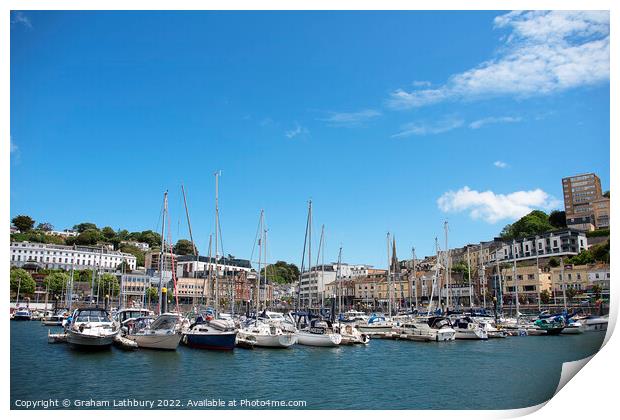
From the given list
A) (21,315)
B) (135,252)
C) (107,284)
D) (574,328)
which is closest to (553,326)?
(574,328)

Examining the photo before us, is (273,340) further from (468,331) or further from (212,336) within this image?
(468,331)

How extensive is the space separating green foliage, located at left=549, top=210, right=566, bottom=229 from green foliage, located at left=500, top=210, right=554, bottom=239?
752mm

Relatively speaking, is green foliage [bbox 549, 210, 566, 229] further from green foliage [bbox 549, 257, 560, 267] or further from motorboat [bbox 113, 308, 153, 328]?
motorboat [bbox 113, 308, 153, 328]

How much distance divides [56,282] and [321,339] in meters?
46.2

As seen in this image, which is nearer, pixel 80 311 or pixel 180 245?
pixel 80 311

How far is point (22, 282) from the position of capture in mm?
52781

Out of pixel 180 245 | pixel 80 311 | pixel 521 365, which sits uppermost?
pixel 180 245

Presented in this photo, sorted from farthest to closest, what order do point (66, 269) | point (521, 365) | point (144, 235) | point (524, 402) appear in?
point (144, 235) → point (66, 269) → point (521, 365) → point (524, 402)

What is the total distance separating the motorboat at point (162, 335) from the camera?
65.4ft

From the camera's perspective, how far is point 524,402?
12.0m

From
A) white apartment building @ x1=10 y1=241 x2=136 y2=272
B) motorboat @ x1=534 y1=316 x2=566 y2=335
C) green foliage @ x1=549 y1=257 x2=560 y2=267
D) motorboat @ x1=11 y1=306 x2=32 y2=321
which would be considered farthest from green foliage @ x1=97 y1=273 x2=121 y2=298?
green foliage @ x1=549 y1=257 x2=560 y2=267
